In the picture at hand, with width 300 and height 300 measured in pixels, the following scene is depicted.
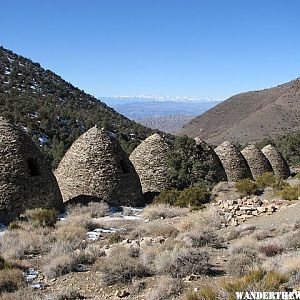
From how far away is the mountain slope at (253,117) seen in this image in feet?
337

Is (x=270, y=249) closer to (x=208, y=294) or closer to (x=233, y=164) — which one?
(x=208, y=294)

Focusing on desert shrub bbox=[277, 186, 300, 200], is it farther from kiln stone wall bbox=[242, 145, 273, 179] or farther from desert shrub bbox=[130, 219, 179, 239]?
kiln stone wall bbox=[242, 145, 273, 179]

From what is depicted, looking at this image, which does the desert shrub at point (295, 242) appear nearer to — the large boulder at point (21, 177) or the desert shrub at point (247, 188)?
the large boulder at point (21, 177)

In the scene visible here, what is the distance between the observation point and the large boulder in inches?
640

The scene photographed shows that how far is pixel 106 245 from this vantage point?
1313cm

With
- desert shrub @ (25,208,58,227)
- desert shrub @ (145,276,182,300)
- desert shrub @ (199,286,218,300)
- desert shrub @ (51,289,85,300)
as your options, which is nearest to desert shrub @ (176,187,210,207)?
desert shrub @ (25,208,58,227)

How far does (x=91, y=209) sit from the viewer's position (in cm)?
1806

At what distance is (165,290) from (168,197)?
12.1 m

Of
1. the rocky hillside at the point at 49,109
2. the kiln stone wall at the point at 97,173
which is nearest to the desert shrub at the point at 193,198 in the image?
the kiln stone wall at the point at 97,173

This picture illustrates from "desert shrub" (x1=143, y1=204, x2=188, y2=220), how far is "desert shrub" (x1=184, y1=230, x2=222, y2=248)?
4.99m

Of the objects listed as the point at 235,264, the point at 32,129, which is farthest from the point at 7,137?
the point at 32,129

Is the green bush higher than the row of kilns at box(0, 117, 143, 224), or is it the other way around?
the row of kilns at box(0, 117, 143, 224)

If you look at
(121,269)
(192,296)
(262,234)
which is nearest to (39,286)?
(121,269)

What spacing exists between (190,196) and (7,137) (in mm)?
8505
